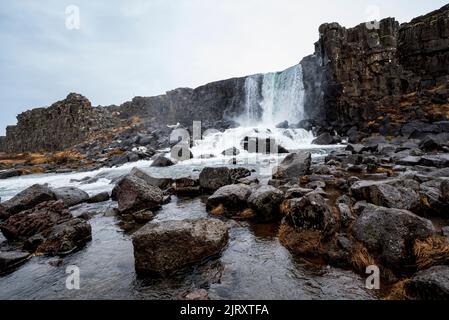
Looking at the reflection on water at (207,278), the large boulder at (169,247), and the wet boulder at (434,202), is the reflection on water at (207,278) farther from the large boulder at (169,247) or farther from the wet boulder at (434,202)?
the wet boulder at (434,202)

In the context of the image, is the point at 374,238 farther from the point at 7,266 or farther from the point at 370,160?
the point at 370,160

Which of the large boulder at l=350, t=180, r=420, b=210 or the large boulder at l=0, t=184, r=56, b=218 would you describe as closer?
the large boulder at l=350, t=180, r=420, b=210

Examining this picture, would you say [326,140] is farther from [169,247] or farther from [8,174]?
[8,174]

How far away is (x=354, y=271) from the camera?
205 inches

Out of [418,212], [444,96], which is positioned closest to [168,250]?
[418,212]

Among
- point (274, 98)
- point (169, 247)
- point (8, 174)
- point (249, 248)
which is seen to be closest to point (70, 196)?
point (169, 247)

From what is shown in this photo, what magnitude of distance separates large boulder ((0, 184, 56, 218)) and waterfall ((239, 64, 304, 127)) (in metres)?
42.5

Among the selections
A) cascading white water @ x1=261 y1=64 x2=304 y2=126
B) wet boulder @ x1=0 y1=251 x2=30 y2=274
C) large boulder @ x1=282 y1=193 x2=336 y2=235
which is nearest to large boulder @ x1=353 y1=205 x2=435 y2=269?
large boulder @ x1=282 y1=193 x2=336 y2=235

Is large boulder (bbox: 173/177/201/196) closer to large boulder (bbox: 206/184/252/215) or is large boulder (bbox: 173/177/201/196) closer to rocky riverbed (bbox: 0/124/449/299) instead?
rocky riverbed (bbox: 0/124/449/299)

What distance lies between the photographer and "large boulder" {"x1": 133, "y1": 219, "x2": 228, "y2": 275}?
19.0ft

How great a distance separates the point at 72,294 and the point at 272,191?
230 inches

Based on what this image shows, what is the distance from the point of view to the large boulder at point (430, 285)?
12.2 feet

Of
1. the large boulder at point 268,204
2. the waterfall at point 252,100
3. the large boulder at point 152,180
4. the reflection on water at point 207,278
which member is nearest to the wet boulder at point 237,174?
the large boulder at point 152,180

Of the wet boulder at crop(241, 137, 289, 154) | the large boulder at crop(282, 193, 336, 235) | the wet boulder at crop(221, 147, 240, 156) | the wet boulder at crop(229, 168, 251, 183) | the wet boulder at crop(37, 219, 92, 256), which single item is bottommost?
the wet boulder at crop(37, 219, 92, 256)
